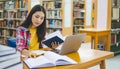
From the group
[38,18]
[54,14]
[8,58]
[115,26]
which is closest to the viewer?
[8,58]

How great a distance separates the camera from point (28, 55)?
1827 millimetres

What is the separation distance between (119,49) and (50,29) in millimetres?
2403

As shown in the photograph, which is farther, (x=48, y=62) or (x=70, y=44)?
(x=70, y=44)

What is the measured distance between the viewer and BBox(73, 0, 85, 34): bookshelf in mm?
8320

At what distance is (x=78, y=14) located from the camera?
8.43m

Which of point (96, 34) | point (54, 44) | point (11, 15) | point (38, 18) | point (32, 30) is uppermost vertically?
point (11, 15)

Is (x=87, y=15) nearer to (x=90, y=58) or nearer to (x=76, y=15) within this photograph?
(x=76, y=15)

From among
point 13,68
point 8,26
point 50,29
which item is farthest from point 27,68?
point 8,26

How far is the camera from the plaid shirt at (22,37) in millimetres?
2387

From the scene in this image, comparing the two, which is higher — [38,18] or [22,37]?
[38,18]

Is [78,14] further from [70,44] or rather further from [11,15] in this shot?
[70,44]

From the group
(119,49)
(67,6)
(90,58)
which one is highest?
(67,6)

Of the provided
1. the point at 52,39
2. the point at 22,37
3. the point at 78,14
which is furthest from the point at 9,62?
the point at 78,14

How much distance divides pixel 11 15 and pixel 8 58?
6681 millimetres
